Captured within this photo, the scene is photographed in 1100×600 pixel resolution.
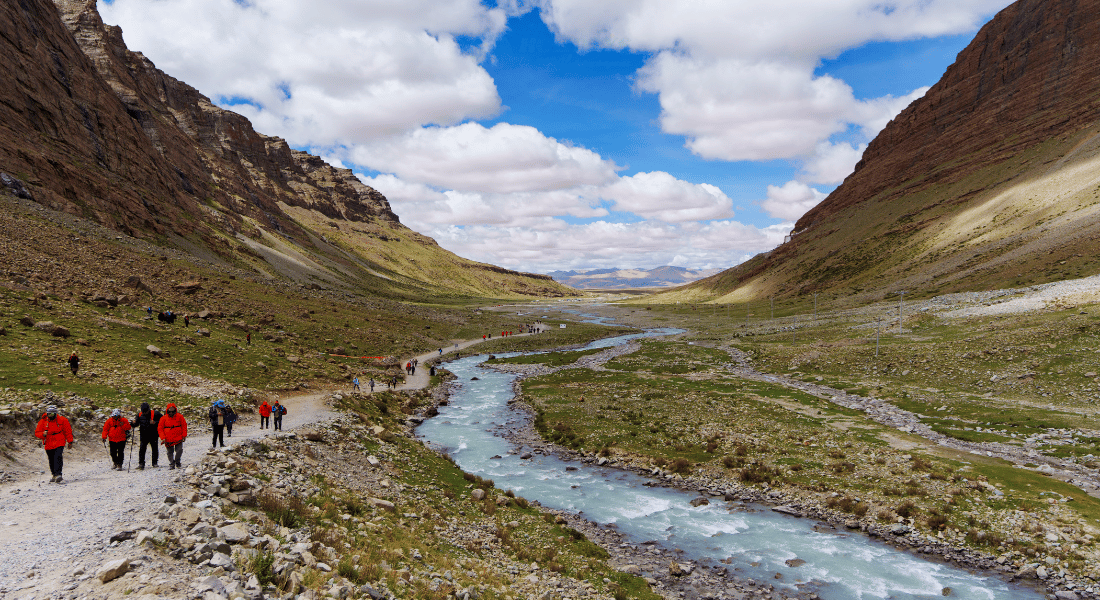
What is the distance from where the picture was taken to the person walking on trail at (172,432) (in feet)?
65.4

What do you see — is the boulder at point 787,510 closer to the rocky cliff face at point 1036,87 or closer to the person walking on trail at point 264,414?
the person walking on trail at point 264,414

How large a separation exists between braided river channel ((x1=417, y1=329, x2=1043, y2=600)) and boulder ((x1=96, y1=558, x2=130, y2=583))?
21.5 m

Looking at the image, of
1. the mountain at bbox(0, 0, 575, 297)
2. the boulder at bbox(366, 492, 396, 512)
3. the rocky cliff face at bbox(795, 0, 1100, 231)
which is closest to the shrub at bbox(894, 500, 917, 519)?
the boulder at bbox(366, 492, 396, 512)

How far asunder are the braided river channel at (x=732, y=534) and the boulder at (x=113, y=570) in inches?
846

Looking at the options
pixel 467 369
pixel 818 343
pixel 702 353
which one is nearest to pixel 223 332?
pixel 467 369

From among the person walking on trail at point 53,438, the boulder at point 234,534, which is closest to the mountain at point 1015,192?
the boulder at point 234,534

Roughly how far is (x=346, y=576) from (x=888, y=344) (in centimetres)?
7959

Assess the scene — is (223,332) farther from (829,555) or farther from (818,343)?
(818,343)

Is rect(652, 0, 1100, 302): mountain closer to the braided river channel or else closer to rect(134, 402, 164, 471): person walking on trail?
the braided river channel

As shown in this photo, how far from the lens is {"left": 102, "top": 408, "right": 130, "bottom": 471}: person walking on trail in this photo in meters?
19.2

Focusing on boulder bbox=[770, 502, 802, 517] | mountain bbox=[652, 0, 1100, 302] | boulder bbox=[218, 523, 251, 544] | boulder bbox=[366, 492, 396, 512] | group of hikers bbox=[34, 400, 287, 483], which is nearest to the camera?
boulder bbox=[218, 523, 251, 544]

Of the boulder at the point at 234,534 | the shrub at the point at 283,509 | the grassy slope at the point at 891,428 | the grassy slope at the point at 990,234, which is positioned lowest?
the grassy slope at the point at 891,428

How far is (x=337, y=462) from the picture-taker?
91.6ft

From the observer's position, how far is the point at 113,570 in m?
10.6
